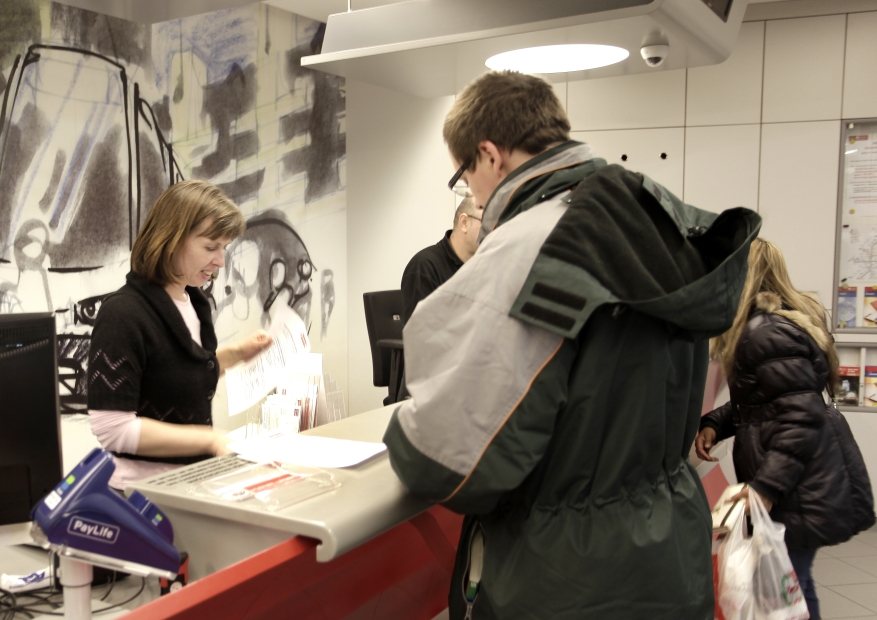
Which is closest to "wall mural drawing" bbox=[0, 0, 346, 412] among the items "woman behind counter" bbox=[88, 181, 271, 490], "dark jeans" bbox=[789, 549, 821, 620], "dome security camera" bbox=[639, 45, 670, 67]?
"woman behind counter" bbox=[88, 181, 271, 490]

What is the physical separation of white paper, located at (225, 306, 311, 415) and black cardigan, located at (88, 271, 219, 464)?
87 mm

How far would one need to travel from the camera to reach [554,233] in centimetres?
119

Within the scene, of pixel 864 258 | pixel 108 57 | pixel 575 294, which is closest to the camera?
pixel 575 294

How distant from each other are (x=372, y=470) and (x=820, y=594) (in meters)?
3.17

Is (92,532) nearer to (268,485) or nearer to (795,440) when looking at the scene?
(268,485)

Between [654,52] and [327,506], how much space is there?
1.62 metres

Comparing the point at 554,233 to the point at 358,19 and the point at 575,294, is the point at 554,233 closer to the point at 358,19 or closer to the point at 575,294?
the point at 575,294

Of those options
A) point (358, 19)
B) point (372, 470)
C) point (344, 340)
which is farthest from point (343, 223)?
point (372, 470)

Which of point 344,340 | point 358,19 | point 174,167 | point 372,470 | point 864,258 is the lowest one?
point 344,340

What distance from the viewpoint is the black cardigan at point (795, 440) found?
2.34 meters

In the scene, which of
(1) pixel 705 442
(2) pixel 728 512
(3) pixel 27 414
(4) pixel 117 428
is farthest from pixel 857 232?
(3) pixel 27 414

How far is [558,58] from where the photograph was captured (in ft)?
8.51

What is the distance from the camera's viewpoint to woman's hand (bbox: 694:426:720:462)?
2.79m

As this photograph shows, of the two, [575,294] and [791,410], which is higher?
[575,294]
